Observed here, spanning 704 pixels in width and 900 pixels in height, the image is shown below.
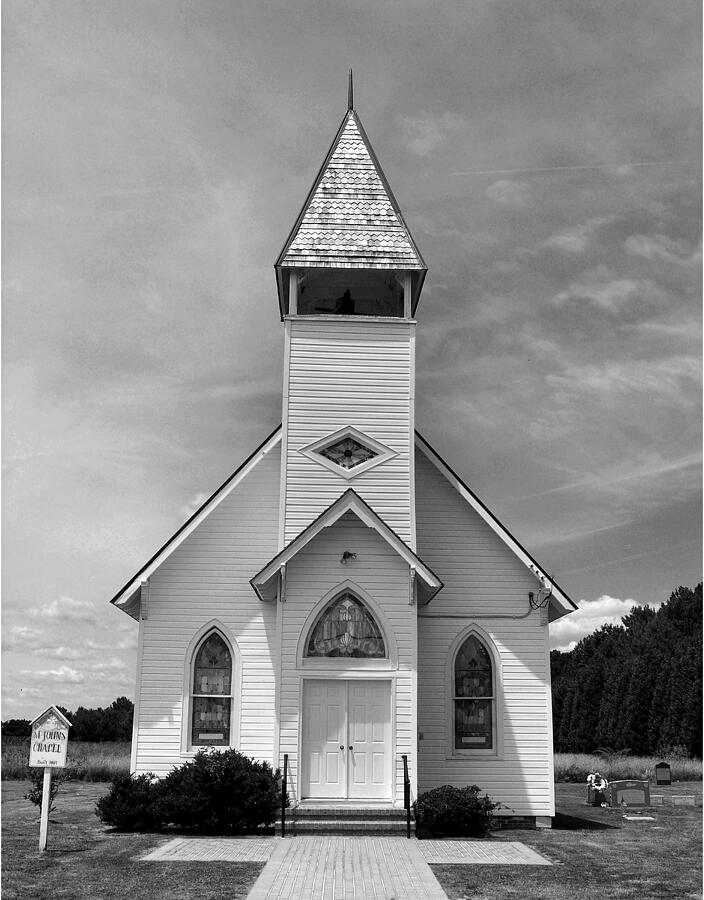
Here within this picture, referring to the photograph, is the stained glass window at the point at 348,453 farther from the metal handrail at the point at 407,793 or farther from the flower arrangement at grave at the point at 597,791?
the flower arrangement at grave at the point at 597,791

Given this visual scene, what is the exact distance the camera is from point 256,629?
18359 millimetres

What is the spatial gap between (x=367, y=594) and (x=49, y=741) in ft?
20.0

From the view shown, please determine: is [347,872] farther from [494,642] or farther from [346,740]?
[494,642]

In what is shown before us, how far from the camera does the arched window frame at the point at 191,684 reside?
1770 centimetres

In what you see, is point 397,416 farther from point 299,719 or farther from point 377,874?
point 377,874

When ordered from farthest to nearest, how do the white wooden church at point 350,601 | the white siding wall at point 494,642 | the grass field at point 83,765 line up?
the grass field at point 83,765
the white siding wall at point 494,642
the white wooden church at point 350,601

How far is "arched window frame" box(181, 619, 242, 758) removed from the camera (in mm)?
17703

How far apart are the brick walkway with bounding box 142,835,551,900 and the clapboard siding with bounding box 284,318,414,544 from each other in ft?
18.7

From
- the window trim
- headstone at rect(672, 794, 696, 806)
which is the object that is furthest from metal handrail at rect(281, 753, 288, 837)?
headstone at rect(672, 794, 696, 806)

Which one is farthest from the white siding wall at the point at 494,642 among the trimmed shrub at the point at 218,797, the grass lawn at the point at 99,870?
the grass lawn at the point at 99,870

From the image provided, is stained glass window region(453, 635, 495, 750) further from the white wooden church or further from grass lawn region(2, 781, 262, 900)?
grass lawn region(2, 781, 262, 900)

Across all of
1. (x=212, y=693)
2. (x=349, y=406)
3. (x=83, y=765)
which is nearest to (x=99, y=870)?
(x=212, y=693)

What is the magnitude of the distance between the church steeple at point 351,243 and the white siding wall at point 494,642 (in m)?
4.38

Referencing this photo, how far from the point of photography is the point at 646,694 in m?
49.0
